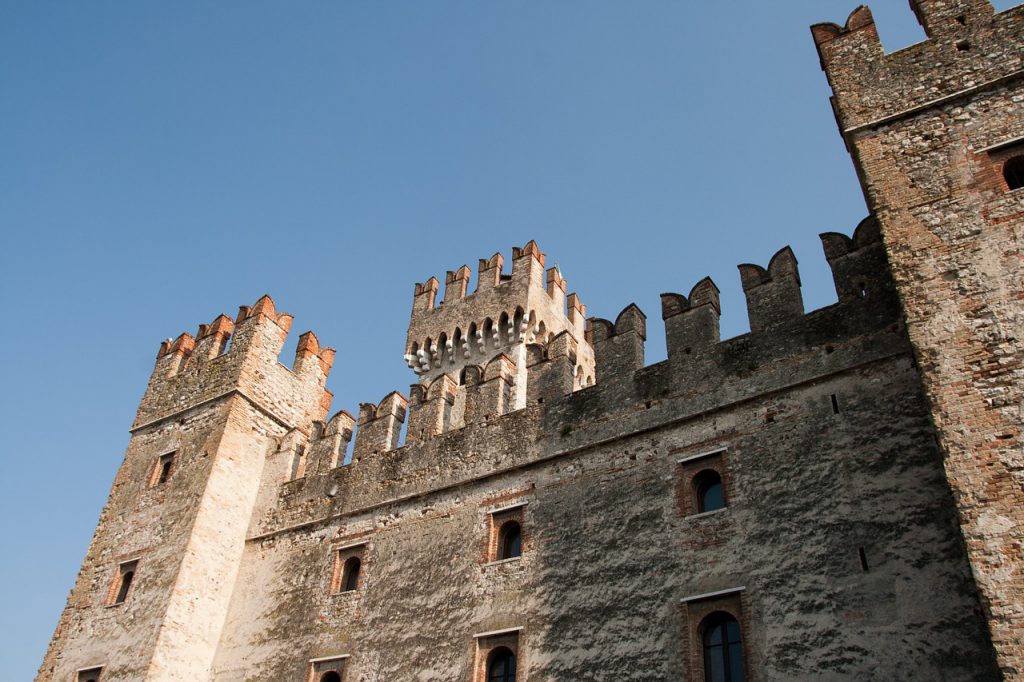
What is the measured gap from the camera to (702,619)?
380 inches

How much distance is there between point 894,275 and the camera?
9.13m

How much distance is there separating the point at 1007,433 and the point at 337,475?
1028 cm

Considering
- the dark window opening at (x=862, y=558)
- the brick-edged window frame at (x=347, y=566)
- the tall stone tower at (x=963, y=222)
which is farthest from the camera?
the brick-edged window frame at (x=347, y=566)

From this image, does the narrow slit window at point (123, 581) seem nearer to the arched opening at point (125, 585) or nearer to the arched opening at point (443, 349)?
the arched opening at point (125, 585)

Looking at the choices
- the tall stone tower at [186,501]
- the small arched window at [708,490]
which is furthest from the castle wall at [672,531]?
the tall stone tower at [186,501]

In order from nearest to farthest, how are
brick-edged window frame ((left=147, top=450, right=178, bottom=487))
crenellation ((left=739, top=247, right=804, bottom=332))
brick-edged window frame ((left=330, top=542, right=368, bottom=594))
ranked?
crenellation ((left=739, top=247, right=804, bottom=332)), brick-edged window frame ((left=330, top=542, right=368, bottom=594)), brick-edged window frame ((left=147, top=450, right=178, bottom=487))

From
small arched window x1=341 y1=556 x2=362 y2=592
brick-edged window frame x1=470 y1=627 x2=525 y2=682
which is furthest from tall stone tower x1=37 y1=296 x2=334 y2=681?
brick-edged window frame x1=470 y1=627 x2=525 y2=682

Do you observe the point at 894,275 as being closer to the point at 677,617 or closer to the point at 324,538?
the point at 677,617

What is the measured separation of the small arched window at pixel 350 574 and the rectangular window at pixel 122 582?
12.6 ft

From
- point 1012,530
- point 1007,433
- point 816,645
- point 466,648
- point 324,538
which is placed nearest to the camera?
point 1012,530

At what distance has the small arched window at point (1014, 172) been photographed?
9.26 m

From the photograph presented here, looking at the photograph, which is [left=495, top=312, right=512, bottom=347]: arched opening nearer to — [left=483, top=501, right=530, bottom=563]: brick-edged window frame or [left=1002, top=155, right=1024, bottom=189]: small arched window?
[left=483, top=501, right=530, bottom=563]: brick-edged window frame

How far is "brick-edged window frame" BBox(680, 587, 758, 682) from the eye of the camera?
930 centimetres

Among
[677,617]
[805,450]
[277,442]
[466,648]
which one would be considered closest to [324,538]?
[277,442]
